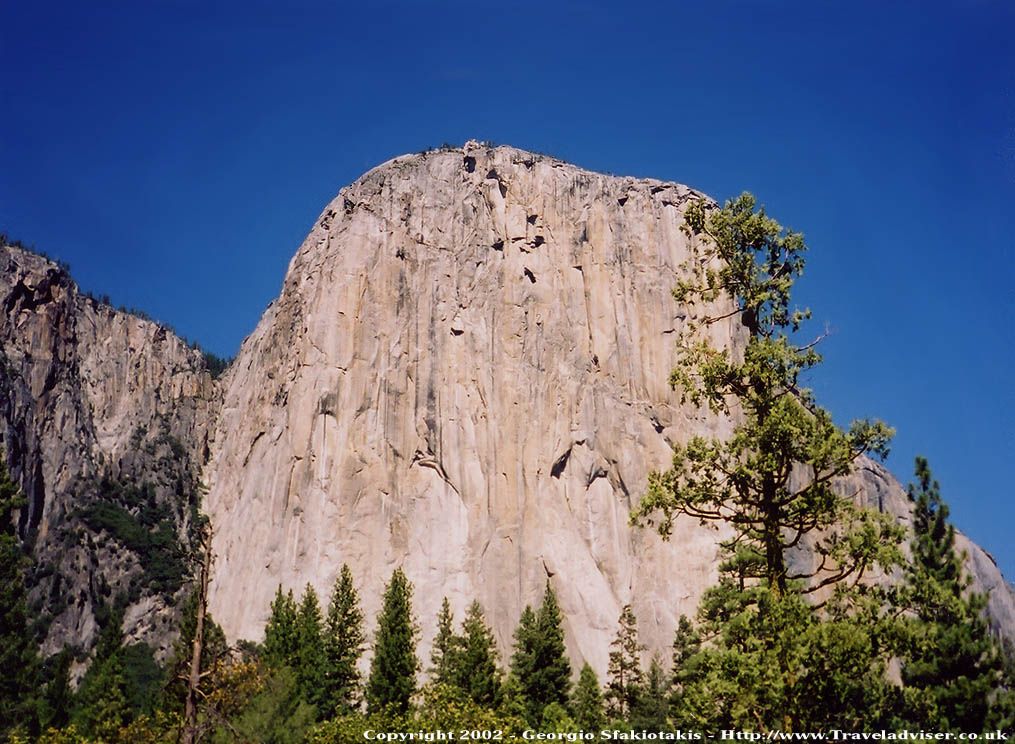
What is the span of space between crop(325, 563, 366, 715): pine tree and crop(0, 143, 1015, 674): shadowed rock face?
21.5 metres

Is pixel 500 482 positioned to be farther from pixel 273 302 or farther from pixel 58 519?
pixel 58 519

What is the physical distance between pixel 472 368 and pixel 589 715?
6295cm

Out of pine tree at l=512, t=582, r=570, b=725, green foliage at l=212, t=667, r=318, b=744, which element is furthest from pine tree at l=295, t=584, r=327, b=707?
pine tree at l=512, t=582, r=570, b=725

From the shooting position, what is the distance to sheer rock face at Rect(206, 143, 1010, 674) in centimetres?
10419

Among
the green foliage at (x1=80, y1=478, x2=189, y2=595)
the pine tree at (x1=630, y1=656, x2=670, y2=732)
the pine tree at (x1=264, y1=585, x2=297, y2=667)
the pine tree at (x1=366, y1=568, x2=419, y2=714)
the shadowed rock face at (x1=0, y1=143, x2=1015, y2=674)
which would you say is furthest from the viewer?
the green foliage at (x1=80, y1=478, x2=189, y2=595)

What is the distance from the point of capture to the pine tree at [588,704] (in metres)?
52.3

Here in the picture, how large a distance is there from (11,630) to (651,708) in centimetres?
3642

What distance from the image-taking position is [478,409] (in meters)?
112

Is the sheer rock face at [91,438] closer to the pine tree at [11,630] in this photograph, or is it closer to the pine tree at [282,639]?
the pine tree at [282,639]

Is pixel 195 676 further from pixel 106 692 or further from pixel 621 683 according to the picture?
pixel 621 683

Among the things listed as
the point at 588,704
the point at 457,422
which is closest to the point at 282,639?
the point at 588,704

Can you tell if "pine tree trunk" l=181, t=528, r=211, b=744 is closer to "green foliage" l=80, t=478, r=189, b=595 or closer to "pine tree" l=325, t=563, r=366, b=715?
"pine tree" l=325, t=563, r=366, b=715

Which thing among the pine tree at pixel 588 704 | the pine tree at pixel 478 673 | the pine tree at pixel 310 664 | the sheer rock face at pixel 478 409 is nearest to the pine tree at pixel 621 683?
the pine tree at pixel 588 704

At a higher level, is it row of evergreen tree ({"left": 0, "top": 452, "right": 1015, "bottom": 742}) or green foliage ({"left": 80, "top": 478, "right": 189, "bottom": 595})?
green foliage ({"left": 80, "top": 478, "right": 189, "bottom": 595})
